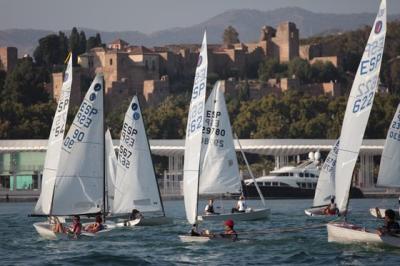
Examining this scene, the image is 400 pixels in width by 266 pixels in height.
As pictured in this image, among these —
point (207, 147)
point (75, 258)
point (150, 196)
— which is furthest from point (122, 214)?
point (75, 258)

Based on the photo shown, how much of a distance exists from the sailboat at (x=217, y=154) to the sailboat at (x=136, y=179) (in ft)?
20.3

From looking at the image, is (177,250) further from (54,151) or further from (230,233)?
(54,151)

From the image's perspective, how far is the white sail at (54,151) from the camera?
179 ft

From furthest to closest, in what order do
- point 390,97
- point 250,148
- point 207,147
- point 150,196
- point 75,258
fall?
point 390,97
point 250,148
point 207,147
point 150,196
point 75,258

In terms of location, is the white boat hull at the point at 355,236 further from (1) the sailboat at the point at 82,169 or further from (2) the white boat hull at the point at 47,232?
(2) the white boat hull at the point at 47,232

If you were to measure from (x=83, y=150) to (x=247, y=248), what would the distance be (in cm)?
923

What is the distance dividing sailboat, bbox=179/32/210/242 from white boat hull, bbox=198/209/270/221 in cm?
1348

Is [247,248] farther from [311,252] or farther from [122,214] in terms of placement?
[122,214]

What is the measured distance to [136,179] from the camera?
5938cm

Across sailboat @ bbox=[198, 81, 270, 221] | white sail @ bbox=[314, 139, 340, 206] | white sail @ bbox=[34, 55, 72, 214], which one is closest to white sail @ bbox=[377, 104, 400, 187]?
sailboat @ bbox=[198, 81, 270, 221]

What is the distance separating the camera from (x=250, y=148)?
119m

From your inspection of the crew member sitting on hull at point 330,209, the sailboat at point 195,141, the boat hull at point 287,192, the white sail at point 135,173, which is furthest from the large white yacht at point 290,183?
the sailboat at point 195,141

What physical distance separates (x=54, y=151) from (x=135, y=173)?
5.20 m

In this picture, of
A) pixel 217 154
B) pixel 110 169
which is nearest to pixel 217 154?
pixel 217 154
